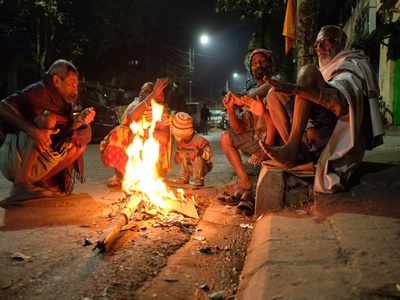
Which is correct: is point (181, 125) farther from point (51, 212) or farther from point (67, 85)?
point (51, 212)

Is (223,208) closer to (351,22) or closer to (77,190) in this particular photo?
(77,190)

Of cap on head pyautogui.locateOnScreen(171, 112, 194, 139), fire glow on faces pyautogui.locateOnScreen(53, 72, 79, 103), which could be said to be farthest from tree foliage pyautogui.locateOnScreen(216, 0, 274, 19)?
fire glow on faces pyautogui.locateOnScreen(53, 72, 79, 103)

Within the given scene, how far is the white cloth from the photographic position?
3898 mm

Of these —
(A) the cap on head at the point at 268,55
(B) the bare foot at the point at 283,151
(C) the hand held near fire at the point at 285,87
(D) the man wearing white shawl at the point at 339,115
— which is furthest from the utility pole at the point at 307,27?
(C) the hand held near fire at the point at 285,87

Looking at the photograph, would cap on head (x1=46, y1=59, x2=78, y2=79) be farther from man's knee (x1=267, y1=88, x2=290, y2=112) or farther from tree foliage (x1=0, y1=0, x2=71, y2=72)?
tree foliage (x1=0, y1=0, x2=71, y2=72)

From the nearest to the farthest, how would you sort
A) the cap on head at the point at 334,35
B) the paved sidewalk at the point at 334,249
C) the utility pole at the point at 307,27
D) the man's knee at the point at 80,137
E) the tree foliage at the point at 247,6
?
the paved sidewalk at the point at 334,249 → the cap on head at the point at 334,35 → the man's knee at the point at 80,137 → the utility pole at the point at 307,27 → the tree foliage at the point at 247,6

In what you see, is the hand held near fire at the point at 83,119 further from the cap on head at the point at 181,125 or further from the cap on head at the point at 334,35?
the cap on head at the point at 334,35

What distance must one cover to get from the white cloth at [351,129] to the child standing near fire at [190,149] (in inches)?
107

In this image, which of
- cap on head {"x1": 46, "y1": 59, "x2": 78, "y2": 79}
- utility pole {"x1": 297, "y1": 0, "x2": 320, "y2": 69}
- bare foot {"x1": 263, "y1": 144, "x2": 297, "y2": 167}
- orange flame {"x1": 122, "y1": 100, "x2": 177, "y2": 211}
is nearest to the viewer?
bare foot {"x1": 263, "y1": 144, "x2": 297, "y2": 167}

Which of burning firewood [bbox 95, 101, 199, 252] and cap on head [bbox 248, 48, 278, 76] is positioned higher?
cap on head [bbox 248, 48, 278, 76]

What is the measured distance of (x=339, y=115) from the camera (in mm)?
3973

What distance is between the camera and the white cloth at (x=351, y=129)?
153 inches

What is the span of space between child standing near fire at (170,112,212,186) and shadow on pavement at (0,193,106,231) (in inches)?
63.1

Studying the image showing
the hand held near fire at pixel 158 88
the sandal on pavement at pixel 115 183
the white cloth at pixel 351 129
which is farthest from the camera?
the sandal on pavement at pixel 115 183
